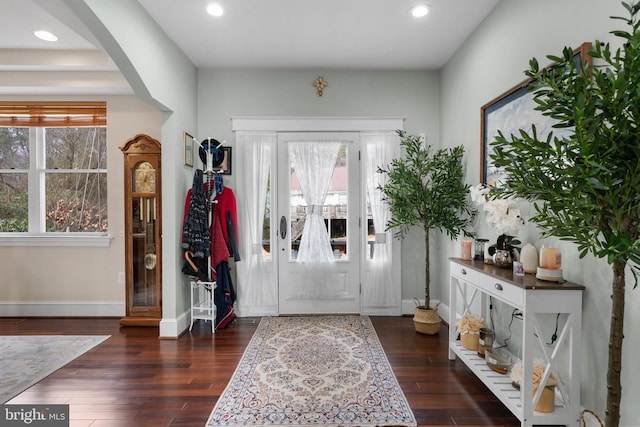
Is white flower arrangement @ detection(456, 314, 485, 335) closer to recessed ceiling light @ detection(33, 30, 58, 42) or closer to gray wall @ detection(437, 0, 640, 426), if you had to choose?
gray wall @ detection(437, 0, 640, 426)

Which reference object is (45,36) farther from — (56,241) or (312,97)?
(312,97)

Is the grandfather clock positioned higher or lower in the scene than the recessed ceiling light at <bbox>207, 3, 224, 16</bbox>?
lower

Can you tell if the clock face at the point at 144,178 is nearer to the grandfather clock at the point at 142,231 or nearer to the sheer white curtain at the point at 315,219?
the grandfather clock at the point at 142,231

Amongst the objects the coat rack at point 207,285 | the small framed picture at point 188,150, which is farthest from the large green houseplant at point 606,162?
the small framed picture at point 188,150

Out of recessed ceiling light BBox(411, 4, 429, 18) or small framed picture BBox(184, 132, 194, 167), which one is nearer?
recessed ceiling light BBox(411, 4, 429, 18)

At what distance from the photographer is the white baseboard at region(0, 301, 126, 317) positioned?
399 centimetres

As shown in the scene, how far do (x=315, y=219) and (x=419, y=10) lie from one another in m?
2.33

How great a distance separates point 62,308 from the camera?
13.1 ft

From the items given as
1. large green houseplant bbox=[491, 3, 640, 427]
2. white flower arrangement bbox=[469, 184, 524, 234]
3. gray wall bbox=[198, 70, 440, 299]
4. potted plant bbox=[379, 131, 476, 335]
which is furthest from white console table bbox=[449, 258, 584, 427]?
gray wall bbox=[198, 70, 440, 299]

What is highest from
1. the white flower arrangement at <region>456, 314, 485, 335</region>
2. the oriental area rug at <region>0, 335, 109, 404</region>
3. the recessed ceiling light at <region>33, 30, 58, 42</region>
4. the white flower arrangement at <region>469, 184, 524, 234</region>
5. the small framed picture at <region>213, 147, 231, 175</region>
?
the recessed ceiling light at <region>33, 30, 58, 42</region>

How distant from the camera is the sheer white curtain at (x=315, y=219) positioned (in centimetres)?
402

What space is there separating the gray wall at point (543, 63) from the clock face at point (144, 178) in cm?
326

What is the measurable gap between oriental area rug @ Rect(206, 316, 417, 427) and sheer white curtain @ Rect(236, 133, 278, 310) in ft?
2.00

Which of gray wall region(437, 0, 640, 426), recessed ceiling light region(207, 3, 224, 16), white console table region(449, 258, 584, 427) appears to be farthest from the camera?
recessed ceiling light region(207, 3, 224, 16)
